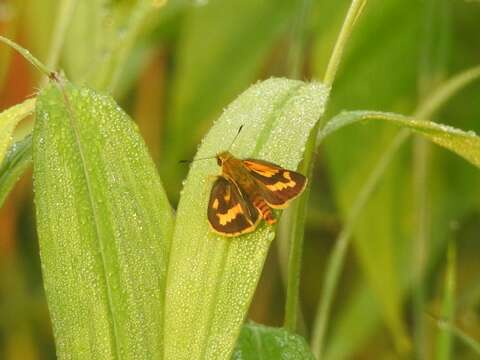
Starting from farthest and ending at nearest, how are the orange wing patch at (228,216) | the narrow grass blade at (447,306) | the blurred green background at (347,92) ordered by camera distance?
the blurred green background at (347,92)
the narrow grass blade at (447,306)
the orange wing patch at (228,216)

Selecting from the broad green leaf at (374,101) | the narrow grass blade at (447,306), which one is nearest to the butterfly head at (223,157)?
the narrow grass blade at (447,306)

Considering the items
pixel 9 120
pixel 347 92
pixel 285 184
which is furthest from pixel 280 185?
pixel 347 92

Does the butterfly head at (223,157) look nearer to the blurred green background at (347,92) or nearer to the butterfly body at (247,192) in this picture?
the butterfly body at (247,192)

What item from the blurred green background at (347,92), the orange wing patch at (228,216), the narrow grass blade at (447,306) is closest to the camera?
the orange wing patch at (228,216)

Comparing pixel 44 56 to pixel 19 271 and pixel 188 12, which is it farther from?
pixel 19 271

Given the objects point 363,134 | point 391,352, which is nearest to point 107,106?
point 363,134

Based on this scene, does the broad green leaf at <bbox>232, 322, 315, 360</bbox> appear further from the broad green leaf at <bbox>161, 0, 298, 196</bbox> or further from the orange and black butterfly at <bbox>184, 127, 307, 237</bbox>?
the broad green leaf at <bbox>161, 0, 298, 196</bbox>

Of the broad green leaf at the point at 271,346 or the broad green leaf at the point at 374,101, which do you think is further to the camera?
the broad green leaf at the point at 374,101
